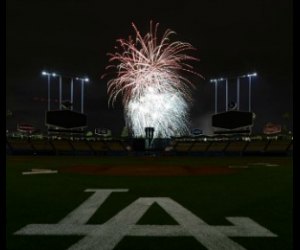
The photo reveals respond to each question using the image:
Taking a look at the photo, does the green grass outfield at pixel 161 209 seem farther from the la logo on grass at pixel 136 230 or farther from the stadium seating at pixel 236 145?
the stadium seating at pixel 236 145

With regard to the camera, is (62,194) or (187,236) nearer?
(187,236)

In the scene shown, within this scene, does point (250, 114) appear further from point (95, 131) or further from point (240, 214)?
point (240, 214)

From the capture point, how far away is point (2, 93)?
10.3ft

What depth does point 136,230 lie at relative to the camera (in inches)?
282

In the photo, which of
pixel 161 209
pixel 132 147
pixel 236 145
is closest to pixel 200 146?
pixel 236 145

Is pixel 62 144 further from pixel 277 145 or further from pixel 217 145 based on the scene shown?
pixel 277 145

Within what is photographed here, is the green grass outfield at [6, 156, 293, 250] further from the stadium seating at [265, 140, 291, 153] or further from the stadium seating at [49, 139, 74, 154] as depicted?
the stadium seating at [49, 139, 74, 154]

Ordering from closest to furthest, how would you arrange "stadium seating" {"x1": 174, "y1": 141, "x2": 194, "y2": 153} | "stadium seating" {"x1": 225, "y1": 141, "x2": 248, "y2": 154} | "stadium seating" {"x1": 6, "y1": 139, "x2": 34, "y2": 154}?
"stadium seating" {"x1": 6, "y1": 139, "x2": 34, "y2": 154}, "stadium seating" {"x1": 225, "y1": 141, "x2": 248, "y2": 154}, "stadium seating" {"x1": 174, "y1": 141, "x2": 194, "y2": 153}

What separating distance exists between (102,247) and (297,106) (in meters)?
4.18

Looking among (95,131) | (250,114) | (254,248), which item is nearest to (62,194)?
(254,248)

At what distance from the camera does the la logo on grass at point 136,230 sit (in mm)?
6262

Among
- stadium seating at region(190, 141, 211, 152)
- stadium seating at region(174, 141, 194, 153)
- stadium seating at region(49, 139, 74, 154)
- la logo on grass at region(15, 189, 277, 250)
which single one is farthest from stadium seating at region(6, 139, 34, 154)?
la logo on grass at region(15, 189, 277, 250)

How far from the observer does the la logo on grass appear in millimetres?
6262

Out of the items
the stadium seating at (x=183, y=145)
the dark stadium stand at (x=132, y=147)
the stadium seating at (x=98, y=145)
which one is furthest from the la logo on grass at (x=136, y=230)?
the stadium seating at (x=183, y=145)
